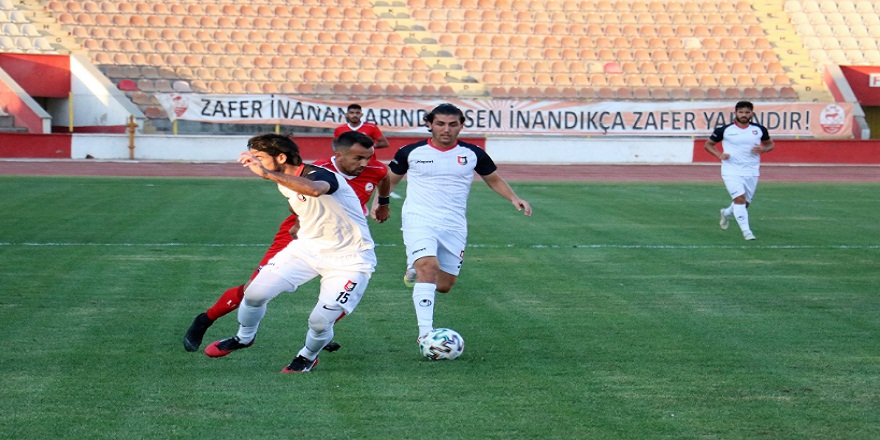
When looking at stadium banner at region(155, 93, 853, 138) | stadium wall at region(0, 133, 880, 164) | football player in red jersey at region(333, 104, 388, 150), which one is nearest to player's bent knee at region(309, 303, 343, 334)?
football player in red jersey at region(333, 104, 388, 150)

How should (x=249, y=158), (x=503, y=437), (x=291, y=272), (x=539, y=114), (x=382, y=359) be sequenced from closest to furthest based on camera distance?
(x=503, y=437)
(x=249, y=158)
(x=291, y=272)
(x=382, y=359)
(x=539, y=114)

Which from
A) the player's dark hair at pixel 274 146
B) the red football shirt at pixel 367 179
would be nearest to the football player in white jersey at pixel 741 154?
the red football shirt at pixel 367 179

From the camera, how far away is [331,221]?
6766mm

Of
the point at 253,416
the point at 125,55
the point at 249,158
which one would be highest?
the point at 125,55

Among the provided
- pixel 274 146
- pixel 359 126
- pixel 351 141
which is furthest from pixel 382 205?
pixel 359 126

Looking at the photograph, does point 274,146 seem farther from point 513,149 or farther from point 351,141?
Answer: point 513,149

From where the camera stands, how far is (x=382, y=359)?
23.9 feet

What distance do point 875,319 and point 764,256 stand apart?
406cm

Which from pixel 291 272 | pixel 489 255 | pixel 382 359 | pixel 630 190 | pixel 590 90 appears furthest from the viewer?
pixel 590 90

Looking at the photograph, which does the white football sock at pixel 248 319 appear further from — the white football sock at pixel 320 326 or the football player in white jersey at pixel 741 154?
the football player in white jersey at pixel 741 154

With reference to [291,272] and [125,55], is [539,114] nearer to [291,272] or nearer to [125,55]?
[125,55]

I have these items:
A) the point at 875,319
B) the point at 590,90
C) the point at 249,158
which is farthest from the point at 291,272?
the point at 590,90

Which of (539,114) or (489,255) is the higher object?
(539,114)

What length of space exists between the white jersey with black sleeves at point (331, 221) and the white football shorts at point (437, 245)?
110cm
